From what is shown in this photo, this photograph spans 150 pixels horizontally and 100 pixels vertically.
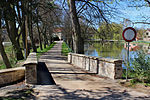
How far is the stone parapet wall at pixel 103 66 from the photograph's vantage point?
6.93 meters

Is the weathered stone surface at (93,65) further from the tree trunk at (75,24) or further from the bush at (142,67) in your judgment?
the tree trunk at (75,24)

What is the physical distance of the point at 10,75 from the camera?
620 centimetres

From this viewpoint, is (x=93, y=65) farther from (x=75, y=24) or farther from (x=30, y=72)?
(x=75, y=24)

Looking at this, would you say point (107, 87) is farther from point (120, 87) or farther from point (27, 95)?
point (27, 95)

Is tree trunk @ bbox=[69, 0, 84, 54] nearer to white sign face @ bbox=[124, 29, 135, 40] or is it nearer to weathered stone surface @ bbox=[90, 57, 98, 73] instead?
weathered stone surface @ bbox=[90, 57, 98, 73]

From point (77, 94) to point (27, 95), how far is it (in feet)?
5.08

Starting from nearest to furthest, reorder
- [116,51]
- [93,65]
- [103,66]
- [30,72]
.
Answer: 1. [30,72]
2. [103,66]
3. [93,65]
4. [116,51]

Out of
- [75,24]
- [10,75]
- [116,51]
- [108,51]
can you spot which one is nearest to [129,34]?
[10,75]

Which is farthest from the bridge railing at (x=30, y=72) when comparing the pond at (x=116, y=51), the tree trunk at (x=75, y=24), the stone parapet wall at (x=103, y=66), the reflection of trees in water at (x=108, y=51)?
the reflection of trees in water at (x=108, y=51)

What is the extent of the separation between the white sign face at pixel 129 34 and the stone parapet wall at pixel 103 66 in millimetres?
1059

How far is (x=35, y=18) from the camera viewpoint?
19891 millimetres

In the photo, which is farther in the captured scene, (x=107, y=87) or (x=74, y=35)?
(x=74, y=35)

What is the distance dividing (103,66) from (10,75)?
14.2ft

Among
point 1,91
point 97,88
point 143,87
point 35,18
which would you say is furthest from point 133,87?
point 35,18
